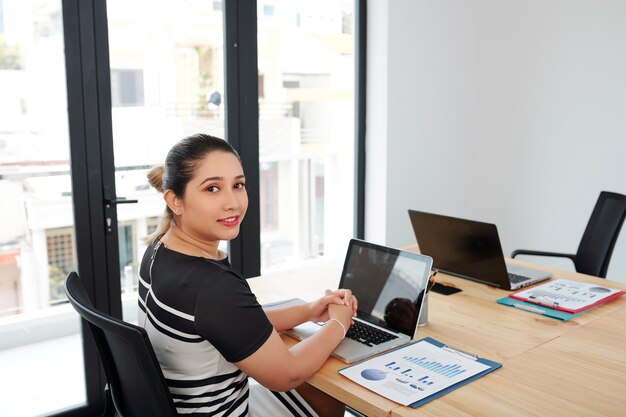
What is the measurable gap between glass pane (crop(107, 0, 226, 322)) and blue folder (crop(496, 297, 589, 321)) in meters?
1.59

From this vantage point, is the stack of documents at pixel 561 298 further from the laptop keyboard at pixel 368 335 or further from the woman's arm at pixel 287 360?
the woman's arm at pixel 287 360

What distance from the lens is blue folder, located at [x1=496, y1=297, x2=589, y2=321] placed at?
1.96m

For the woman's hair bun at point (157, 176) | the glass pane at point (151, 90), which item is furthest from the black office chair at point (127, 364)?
the glass pane at point (151, 90)

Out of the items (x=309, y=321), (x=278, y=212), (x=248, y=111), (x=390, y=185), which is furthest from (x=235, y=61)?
(x=309, y=321)

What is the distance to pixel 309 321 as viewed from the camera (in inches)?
75.2

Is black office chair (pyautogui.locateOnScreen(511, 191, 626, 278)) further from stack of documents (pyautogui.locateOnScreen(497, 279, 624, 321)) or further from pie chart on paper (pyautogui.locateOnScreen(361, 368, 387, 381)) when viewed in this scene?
pie chart on paper (pyautogui.locateOnScreen(361, 368, 387, 381))

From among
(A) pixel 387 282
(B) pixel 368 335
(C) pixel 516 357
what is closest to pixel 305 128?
(A) pixel 387 282

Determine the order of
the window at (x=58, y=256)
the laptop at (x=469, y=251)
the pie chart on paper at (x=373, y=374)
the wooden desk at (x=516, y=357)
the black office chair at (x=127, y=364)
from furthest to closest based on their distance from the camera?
the window at (x=58, y=256) < the laptop at (x=469, y=251) < the pie chart on paper at (x=373, y=374) < the wooden desk at (x=516, y=357) < the black office chair at (x=127, y=364)

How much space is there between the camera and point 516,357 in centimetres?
167

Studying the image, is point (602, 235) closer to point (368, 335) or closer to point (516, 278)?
point (516, 278)

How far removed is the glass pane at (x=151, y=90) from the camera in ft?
9.18

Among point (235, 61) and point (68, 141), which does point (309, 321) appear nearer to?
point (68, 141)

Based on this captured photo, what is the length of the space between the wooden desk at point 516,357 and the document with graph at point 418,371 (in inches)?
0.9

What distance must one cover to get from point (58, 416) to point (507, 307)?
1.95m
